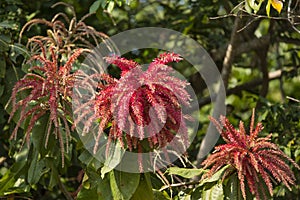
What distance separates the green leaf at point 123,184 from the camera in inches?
79.7

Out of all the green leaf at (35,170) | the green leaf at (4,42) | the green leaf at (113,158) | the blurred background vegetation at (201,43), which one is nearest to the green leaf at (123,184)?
the green leaf at (113,158)

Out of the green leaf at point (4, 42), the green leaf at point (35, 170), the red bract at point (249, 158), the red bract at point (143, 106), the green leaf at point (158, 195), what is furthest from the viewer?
the green leaf at point (4, 42)

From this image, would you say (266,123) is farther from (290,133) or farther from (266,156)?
(266,156)

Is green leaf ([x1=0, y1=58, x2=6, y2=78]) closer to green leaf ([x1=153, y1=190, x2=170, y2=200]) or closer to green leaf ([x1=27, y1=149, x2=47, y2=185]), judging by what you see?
green leaf ([x1=27, y1=149, x2=47, y2=185])

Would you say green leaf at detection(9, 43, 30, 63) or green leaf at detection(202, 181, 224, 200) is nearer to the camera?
green leaf at detection(202, 181, 224, 200)

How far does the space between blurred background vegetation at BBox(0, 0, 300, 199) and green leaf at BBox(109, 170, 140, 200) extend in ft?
1.33

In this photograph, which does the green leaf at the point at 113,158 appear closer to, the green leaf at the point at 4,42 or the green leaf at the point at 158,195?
the green leaf at the point at 158,195

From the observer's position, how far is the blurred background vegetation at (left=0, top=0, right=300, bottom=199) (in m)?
2.75

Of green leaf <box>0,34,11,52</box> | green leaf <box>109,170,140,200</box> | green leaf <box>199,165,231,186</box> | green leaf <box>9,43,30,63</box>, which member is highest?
green leaf <box>0,34,11,52</box>

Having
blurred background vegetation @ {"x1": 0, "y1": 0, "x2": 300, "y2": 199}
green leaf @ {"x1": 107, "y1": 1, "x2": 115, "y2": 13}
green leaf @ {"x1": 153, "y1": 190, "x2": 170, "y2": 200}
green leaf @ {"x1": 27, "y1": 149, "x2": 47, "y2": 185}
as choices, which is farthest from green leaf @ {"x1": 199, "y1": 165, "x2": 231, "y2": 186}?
green leaf @ {"x1": 107, "y1": 1, "x2": 115, "y2": 13}

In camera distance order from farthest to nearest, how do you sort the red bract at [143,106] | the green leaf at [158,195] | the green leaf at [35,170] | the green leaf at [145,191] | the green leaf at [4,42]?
the green leaf at [4,42]
the green leaf at [35,170]
the green leaf at [158,195]
the green leaf at [145,191]
the red bract at [143,106]

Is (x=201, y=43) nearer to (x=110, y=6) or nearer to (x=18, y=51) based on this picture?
(x=110, y=6)

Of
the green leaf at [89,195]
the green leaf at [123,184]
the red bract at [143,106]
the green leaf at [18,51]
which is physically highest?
the green leaf at [18,51]

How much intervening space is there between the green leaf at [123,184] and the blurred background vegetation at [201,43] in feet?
1.33
